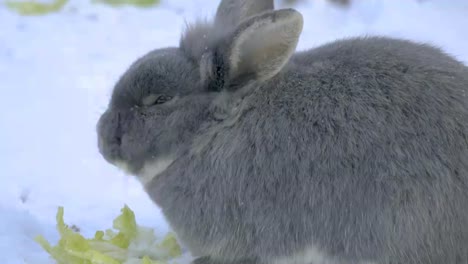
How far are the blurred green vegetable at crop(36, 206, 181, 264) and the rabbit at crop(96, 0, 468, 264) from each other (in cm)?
31

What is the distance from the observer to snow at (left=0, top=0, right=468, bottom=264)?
3.83 metres

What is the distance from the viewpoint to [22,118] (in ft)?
16.1

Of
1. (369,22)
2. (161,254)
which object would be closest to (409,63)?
(161,254)

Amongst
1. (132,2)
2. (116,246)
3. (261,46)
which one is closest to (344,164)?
(261,46)

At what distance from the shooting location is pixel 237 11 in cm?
326

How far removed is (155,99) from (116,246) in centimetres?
71

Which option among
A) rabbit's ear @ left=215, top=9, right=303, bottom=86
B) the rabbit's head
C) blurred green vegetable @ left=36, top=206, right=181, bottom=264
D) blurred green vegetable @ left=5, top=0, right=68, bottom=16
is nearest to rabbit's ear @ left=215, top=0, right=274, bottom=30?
the rabbit's head

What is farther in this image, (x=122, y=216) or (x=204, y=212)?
(x=122, y=216)

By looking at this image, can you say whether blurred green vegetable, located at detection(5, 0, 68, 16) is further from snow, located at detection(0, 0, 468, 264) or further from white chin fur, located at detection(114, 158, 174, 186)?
white chin fur, located at detection(114, 158, 174, 186)

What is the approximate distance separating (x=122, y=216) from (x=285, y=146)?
0.95 m

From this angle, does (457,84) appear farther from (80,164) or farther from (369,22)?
(369,22)

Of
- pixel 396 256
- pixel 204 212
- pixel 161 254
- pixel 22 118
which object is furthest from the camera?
pixel 22 118

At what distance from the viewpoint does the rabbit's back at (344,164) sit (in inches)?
106

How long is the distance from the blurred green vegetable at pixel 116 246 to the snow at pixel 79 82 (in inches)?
4.9
